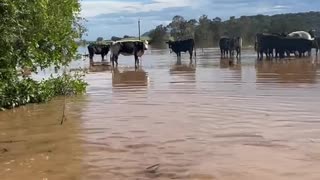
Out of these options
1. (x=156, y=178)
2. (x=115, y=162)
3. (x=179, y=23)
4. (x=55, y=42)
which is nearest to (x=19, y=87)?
(x=55, y=42)

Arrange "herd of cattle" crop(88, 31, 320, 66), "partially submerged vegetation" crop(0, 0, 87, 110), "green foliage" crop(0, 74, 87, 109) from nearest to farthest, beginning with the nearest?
"partially submerged vegetation" crop(0, 0, 87, 110), "green foliage" crop(0, 74, 87, 109), "herd of cattle" crop(88, 31, 320, 66)

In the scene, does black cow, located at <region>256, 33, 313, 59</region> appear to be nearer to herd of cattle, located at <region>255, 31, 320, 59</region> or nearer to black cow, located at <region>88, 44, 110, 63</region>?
herd of cattle, located at <region>255, 31, 320, 59</region>

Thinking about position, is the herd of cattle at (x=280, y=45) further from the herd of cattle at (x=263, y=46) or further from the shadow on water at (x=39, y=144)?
the shadow on water at (x=39, y=144)

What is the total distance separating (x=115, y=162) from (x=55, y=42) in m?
8.30

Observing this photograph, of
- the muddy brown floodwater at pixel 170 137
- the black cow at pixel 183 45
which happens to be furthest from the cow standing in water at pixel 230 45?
the muddy brown floodwater at pixel 170 137

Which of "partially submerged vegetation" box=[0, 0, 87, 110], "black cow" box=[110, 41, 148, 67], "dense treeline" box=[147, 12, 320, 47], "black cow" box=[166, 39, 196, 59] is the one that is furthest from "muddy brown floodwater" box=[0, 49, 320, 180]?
"dense treeline" box=[147, 12, 320, 47]

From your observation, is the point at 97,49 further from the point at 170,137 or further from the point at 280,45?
the point at 170,137

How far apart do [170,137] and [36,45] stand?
17.6 feet

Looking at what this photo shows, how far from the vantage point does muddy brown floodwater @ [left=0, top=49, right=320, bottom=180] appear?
6.94m

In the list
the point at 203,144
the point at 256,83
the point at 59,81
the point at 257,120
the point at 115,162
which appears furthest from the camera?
the point at 256,83

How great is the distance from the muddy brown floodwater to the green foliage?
0.38 meters

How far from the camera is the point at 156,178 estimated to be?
6.56 meters

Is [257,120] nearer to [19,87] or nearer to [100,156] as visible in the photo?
[100,156]

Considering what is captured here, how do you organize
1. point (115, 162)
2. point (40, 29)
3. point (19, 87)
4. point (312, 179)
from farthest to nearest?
point (19, 87), point (40, 29), point (115, 162), point (312, 179)
